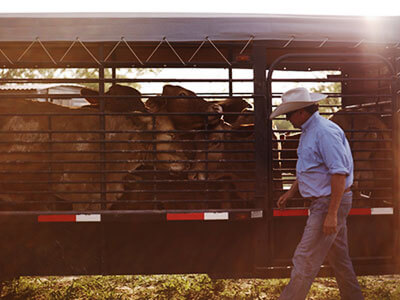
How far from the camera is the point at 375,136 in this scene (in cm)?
461

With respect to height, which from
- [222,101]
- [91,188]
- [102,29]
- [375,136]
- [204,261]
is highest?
[102,29]

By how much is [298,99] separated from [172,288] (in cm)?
264

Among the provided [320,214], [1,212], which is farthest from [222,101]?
[1,212]

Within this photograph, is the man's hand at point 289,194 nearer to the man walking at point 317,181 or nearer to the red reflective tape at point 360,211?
the man walking at point 317,181

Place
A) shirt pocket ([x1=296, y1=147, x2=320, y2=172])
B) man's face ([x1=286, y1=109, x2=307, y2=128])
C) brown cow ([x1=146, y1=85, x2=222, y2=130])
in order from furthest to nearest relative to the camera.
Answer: brown cow ([x1=146, y1=85, x2=222, y2=130])
man's face ([x1=286, y1=109, x2=307, y2=128])
shirt pocket ([x1=296, y1=147, x2=320, y2=172])

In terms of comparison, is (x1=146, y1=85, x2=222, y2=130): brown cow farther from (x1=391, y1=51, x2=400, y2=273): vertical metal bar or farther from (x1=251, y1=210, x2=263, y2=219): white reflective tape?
(x1=391, y1=51, x2=400, y2=273): vertical metal bar

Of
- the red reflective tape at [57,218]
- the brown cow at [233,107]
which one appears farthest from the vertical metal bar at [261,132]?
the red reflective tape at [57,218]

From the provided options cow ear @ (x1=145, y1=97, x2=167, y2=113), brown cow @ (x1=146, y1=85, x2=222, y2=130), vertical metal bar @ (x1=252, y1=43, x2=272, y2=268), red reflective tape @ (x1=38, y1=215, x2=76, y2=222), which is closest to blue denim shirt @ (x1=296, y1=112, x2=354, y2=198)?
vertical metal bar @ (x1=252, y1=43, x2=272, y2=268)

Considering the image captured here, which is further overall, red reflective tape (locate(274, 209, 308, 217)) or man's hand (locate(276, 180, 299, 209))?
red reflective tape (locate(274, 209, 308, 217))

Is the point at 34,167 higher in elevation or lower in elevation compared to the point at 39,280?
higher

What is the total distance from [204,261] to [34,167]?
175 centimetres

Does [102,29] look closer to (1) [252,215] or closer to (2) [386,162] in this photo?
(1) [252,215]

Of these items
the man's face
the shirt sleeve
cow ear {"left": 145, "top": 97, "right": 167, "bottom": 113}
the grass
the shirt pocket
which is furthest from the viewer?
the grass

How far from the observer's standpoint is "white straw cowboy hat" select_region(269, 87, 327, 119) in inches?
135
